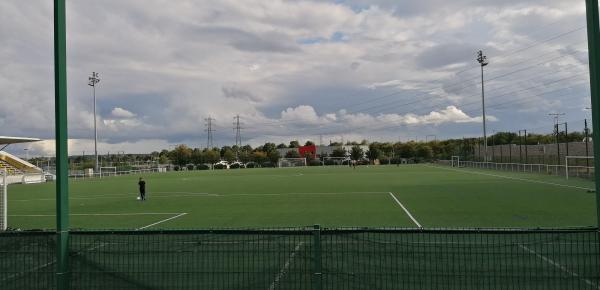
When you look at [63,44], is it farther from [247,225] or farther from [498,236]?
[247,225]

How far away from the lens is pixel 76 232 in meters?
5.97

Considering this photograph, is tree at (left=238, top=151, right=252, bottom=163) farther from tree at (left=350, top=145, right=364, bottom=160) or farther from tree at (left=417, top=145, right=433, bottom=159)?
tree at (left=417, top=145, right=433, bottom=159)

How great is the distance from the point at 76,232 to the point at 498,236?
470cm

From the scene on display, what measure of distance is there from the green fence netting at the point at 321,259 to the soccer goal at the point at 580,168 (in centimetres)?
3668

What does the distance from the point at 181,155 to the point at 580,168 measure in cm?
11921

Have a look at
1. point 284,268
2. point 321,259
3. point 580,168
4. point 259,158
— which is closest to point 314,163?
point 259,158

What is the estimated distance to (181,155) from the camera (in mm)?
146875

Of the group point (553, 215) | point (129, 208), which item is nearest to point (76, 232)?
point (553, 215)

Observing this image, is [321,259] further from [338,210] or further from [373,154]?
[373,154]

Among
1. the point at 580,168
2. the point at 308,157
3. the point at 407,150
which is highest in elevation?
the point at 407,150

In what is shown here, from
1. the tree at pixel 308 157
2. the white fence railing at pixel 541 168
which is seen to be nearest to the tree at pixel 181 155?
the tree at pixel 308 157

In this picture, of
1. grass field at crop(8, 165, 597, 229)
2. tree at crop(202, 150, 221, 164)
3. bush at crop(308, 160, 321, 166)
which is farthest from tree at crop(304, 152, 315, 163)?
grass field at crop(8, 165, 597, 229)

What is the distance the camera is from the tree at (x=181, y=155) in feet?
472

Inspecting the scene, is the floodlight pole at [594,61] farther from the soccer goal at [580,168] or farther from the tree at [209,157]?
the tree at [209,157]
